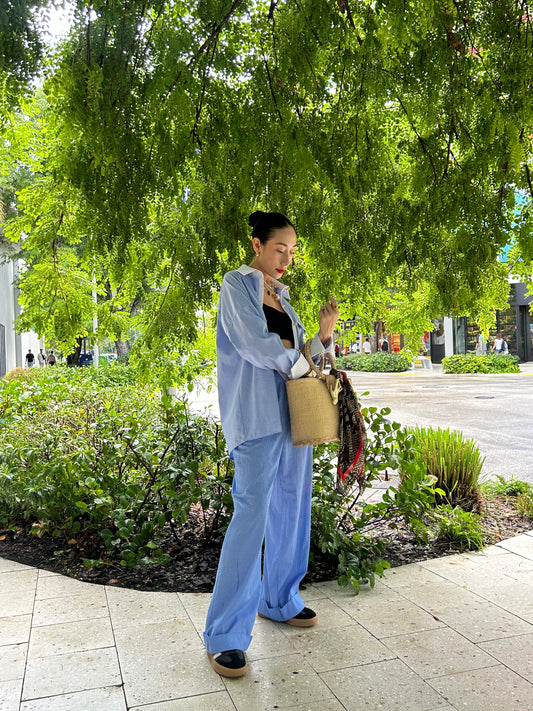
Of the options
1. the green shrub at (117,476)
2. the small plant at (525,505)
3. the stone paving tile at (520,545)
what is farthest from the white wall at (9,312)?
the stone paving tile at (520,545)

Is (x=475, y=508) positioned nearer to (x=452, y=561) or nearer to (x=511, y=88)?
(x=452, y=561)

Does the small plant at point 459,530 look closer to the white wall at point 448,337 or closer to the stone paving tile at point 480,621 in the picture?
the stone paving tile at point 480,621

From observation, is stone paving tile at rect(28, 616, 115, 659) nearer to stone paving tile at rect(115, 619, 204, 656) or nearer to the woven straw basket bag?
stone paving tile at rect(115, 619, 204, 656)

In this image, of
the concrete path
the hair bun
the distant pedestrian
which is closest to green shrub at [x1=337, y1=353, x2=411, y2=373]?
the distant pedestrian

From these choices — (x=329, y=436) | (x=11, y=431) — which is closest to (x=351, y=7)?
(x=329, y=436)

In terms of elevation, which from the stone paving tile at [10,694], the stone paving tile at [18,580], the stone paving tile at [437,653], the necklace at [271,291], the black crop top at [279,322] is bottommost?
the stone paving tile at [437,653]

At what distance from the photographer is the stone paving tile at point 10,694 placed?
8.40 ft

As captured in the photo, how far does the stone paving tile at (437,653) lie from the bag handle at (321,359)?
1301 millimetres

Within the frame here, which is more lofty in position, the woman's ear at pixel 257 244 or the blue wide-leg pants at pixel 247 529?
the woman's ear at pixel 257 244

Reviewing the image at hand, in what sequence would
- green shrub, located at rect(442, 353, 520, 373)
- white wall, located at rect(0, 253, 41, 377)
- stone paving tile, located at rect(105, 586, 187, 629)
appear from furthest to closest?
green shrub, located at rect(442, 353, 520, 373) < white wall, located at rect(0, 253, 41, 377) < stone paving tile, located at rect(105, 586, 187, 629)

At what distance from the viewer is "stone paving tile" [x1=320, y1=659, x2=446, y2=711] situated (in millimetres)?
2539

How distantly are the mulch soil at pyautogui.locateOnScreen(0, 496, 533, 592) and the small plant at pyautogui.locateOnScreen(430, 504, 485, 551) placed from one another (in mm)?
76

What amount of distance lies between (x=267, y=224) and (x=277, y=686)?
205 centimetres

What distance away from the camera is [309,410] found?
3.00 metres
